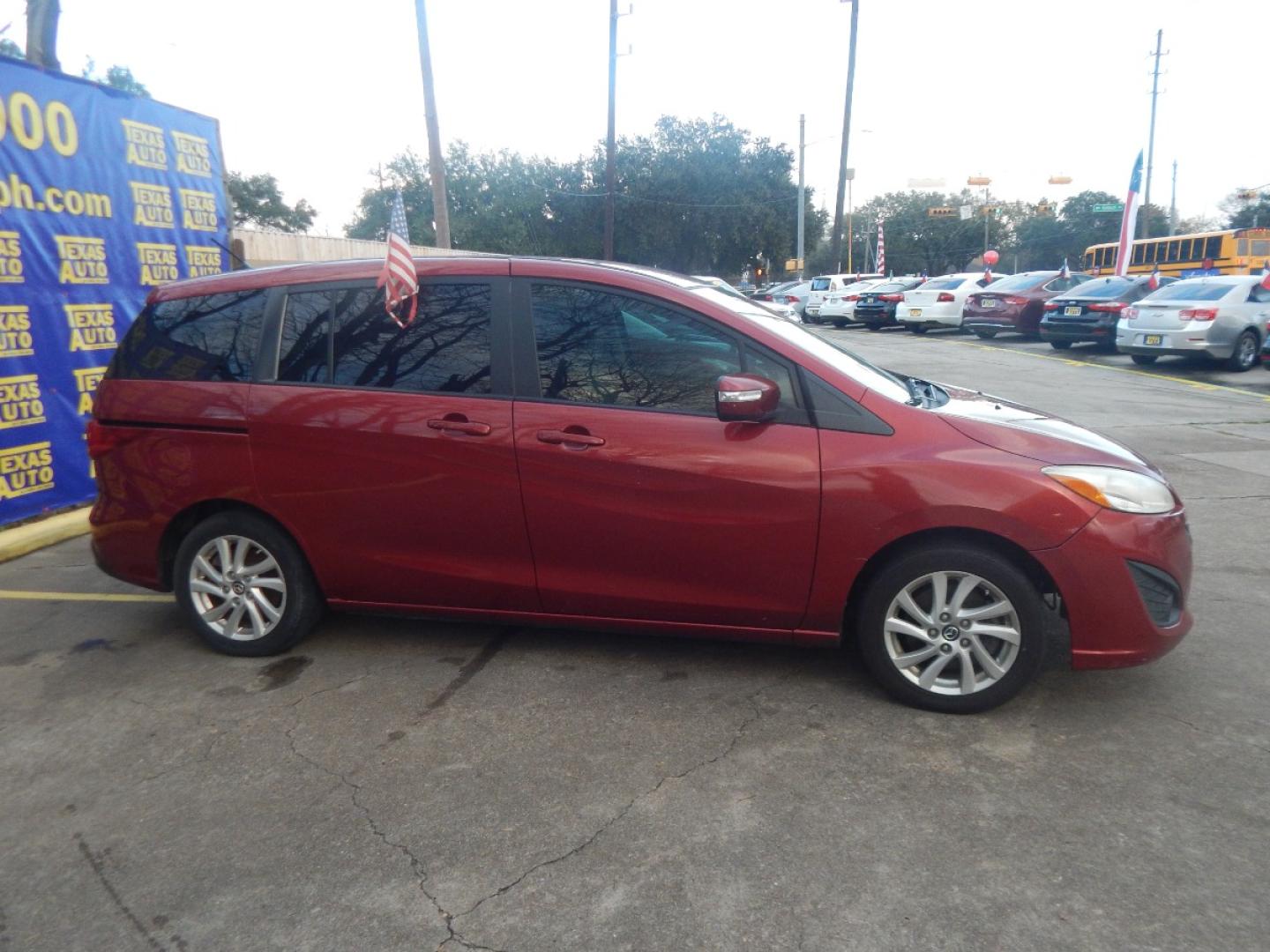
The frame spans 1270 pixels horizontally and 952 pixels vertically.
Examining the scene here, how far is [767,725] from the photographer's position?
3807mm

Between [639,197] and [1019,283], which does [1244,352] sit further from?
[639,197]

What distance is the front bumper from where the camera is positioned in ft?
12.0

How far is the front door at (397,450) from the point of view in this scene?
4.17 meters

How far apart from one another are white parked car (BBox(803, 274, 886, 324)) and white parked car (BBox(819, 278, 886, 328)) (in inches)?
14.6

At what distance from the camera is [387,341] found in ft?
14.3

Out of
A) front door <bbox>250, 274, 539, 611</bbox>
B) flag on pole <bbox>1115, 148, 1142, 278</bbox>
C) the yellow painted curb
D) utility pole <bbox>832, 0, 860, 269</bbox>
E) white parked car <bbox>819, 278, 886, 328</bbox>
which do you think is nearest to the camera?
front door <bbox>250, 274, 539, 611</bbox>

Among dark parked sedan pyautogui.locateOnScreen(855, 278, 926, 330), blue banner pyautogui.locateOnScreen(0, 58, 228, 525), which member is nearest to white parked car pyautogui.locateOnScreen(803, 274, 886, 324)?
dark parked sedan pyautogui.locateOnScreen(855, 278, 926, 330)

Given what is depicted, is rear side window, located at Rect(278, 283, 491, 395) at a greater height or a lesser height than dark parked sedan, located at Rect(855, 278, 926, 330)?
greater

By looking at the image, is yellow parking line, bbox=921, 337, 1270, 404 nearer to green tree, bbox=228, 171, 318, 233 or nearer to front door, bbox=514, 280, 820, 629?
front door, bbox=514, 280, 820, 629

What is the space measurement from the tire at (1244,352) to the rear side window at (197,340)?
1678cm

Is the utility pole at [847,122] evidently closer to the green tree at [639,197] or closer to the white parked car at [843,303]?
the white parked car at [843,303]

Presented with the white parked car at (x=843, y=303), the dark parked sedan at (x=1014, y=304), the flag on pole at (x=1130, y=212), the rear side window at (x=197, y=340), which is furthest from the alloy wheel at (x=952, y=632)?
the white parked car at (x=843, y=303)

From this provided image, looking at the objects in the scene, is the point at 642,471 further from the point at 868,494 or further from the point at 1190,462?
the point at 1190,462

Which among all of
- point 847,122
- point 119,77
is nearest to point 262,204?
point 119,77
